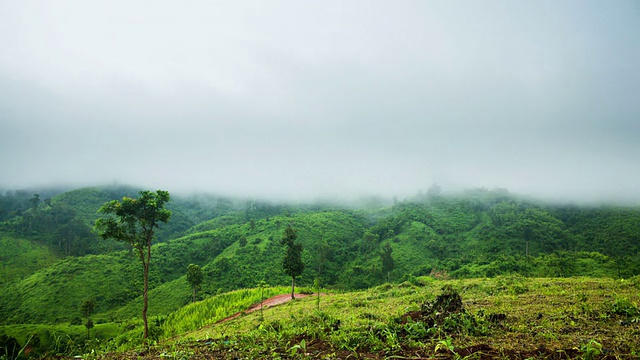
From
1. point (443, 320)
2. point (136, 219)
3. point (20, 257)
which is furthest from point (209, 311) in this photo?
point (20, 257)

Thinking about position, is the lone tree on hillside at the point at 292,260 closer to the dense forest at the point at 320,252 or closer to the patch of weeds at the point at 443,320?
the dense forest at the point at 320,252

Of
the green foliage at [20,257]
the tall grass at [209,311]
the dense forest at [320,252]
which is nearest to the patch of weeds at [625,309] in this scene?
the tall grass at [209,311]

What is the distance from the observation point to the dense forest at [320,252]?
50.3 meters

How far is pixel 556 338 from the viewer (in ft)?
15.3

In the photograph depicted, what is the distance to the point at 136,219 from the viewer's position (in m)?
16.5

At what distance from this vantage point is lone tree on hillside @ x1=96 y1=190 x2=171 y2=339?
623 inches

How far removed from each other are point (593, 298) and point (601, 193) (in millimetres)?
159485

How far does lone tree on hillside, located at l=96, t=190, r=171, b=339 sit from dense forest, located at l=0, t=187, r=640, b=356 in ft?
84.0

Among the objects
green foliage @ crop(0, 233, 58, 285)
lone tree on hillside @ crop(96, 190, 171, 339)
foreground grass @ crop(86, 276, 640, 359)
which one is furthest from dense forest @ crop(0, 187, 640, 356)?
foreground grass @ crop(86, 276, 640, 359)

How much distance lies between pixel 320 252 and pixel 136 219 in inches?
2382

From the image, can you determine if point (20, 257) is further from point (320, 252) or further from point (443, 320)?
point (443, 320)

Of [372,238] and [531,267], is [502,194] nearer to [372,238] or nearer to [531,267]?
[372,238]

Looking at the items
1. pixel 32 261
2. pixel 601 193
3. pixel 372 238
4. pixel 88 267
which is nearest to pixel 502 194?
pixel 601 193

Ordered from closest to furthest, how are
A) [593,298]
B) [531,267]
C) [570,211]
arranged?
1. [593,298]
2. [531,267]
3. [570,211]
